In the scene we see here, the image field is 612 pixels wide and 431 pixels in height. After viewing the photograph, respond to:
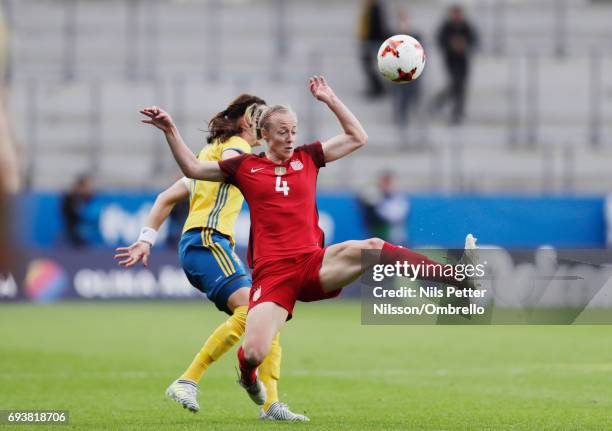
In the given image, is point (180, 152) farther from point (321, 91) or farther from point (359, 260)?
point (359, 260)

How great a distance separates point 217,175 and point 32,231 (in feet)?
51.3

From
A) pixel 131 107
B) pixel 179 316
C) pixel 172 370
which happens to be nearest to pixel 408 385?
pixel 172 370

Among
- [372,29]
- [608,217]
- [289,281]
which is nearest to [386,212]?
[608,217]

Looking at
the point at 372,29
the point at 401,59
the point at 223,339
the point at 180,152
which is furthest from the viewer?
the point at 372,29

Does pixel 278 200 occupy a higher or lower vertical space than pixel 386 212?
higher

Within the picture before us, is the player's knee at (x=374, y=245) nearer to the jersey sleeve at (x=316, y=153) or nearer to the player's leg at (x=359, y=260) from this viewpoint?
the player's leg at (x=359, y=260)

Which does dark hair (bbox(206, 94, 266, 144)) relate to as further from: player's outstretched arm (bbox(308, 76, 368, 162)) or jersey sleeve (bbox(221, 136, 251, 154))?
player's outstretched arm (bbox(308, 76, 368, 162))

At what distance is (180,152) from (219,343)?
5.20 feet

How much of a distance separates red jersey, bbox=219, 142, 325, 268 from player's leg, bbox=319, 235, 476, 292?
0.97 ft

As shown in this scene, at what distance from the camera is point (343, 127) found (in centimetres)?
895

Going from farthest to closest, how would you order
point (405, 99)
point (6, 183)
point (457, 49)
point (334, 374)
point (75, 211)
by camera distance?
point (405, 99), point (457, 49), point (75, 211), point (334, 374), point (6, 183)

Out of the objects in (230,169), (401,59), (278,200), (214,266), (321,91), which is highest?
(401,59)

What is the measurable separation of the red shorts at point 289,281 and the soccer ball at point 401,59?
1478 mm

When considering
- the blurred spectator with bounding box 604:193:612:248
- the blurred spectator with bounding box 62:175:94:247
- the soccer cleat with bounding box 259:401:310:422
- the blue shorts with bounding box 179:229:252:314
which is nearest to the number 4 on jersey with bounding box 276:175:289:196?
the blue shorts with bounding box 179:229:252:314
